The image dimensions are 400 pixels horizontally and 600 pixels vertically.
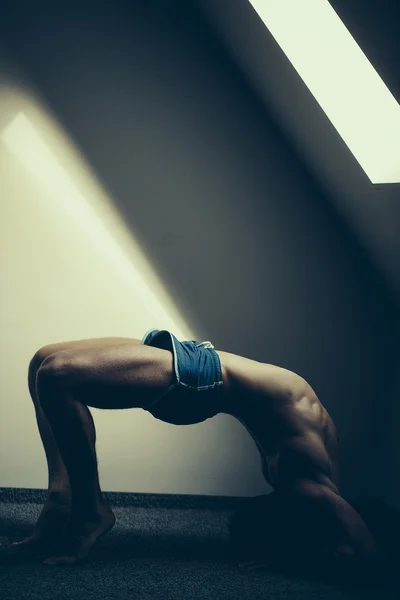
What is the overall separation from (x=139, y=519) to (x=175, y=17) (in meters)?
1.81

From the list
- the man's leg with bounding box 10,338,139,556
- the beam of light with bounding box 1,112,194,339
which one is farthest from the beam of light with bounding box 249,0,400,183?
the man's leg with bounding box 10,338,139,556

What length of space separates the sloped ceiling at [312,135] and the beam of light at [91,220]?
27.1 inches

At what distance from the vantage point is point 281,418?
1.84 metres

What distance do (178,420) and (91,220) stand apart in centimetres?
91

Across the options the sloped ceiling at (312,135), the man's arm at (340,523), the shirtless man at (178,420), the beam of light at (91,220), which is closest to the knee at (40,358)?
the shirtless man at (178,420)

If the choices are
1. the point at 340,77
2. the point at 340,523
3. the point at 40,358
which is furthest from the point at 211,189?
the point at 340,523

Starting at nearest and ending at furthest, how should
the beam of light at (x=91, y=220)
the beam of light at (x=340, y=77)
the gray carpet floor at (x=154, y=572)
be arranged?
the gray carpet floor at (x=154, y=572) < the beam of light at (x=340, y=77) < the beam of light at (x=91, y=220)

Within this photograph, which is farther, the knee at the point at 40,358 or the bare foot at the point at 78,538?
the knee at the point at 40,358

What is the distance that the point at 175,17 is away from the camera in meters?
2.40

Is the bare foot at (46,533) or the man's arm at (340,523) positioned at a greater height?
the man's arm at (340,523)

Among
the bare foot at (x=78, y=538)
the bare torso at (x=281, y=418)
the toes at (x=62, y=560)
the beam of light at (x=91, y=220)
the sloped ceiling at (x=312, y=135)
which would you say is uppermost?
the sloped ceiling at (x=312, y=135)

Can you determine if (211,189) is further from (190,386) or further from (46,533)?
(46,533)

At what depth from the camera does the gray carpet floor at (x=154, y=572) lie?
1636 mm

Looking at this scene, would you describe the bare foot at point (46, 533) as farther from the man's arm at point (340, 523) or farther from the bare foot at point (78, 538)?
the man's arm at point (340, 523)
